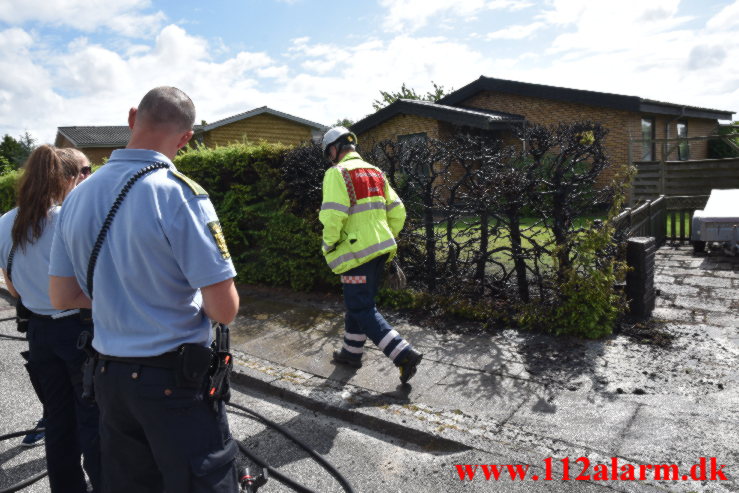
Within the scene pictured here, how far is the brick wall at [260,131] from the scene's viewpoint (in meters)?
25.9

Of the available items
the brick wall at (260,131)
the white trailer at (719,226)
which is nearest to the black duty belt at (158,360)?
the white trailer at (719,226)

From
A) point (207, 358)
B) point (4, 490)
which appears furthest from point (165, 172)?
point (4, 490)

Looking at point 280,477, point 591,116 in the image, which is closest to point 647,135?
point 591,116

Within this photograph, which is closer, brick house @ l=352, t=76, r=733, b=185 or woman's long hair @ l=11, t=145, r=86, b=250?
woman's long hair @ l=11, t=145, r=86, b=250

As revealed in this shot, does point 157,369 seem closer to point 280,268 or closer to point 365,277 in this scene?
point 365,277

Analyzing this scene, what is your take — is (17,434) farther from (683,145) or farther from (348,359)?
(683,145)

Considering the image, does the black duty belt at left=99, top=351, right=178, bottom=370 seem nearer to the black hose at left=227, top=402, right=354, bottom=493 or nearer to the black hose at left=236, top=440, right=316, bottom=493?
the black hose at left=236, top=440, right=316, bottom=493

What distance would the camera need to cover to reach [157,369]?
6.25 ft

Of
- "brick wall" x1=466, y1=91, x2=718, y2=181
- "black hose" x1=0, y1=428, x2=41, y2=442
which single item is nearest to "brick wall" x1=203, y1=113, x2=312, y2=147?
"brick wall" x1=466, y1=91, x2=718, y2=181

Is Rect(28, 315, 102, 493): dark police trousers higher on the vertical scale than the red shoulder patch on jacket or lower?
lower

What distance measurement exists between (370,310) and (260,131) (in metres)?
23.7

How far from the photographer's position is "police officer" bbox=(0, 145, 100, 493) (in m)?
2.85

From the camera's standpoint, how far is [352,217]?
4.35 metres

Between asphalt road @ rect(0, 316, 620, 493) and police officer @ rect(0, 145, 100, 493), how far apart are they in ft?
2.10
